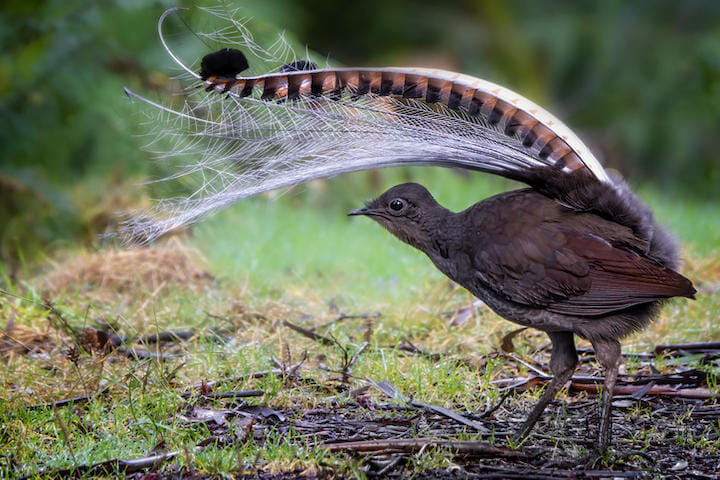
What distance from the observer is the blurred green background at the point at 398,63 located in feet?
22.4

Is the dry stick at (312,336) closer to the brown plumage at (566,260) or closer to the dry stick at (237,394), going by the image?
the dry stick at (237,394)

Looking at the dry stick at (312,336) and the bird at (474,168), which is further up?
the bird at (474,168)

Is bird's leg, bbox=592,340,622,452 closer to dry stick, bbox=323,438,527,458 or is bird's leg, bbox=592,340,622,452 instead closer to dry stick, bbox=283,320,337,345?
dry stick, bbox=323,438,527,458

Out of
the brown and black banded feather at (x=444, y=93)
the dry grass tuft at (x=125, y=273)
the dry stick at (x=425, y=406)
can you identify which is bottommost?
the dry grass tuft at (x=125, y=273)

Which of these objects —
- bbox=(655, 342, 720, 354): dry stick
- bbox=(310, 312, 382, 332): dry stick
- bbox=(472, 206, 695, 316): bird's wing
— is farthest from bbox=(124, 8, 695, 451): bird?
bbox=(310, 312, 382, 332): dry stick

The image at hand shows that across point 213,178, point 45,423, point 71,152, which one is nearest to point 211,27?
point 213,178

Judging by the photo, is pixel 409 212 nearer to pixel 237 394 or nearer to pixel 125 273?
pixel 237 394

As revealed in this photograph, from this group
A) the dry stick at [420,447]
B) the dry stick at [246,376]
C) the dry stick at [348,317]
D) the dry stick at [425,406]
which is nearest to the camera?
Answer: the dry stick at [420,447]

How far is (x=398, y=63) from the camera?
1130cm

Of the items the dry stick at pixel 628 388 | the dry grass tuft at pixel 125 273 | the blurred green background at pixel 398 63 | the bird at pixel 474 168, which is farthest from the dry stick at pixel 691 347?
the blurred green background at pixel 398 63

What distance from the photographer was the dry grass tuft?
17.9ft

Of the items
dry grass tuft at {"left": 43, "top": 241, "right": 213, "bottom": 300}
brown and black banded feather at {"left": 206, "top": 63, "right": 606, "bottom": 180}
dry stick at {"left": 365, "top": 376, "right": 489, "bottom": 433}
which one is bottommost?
dry grass tuft at {"left": 43, "top": 241, "right": 213, "bottom": 300}

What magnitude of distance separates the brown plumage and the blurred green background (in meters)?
3.85

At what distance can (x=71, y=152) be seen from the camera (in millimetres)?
8828
